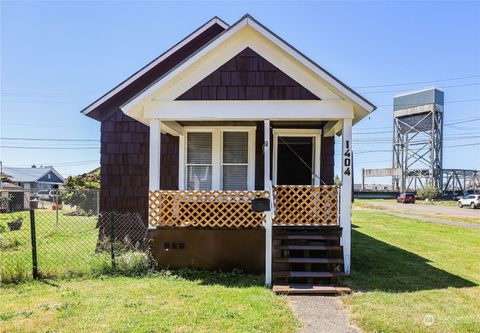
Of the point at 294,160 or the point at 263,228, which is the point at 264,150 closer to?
the point at 263,228

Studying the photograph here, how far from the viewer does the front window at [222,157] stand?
851 centimetres

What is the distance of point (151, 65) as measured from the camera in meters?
9.83

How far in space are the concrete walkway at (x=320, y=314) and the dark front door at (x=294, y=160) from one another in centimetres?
445

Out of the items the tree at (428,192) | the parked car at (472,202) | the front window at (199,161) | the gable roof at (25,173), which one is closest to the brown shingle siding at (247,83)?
the front window at (199,161)

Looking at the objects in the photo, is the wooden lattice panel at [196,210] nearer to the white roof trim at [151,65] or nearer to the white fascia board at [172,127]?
the white fascia board at [172,127]

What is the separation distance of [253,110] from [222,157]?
1.92 meters

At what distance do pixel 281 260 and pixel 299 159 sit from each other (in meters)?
3.73

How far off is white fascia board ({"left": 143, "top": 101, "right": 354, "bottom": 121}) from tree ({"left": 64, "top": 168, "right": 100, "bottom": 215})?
11652 mm

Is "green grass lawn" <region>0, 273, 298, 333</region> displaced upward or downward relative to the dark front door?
downward

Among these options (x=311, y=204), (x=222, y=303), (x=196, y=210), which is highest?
(x=311, y=204)

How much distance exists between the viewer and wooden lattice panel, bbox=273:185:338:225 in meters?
6.90

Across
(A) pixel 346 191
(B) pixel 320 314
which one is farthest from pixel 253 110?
(B) pixel 320 314

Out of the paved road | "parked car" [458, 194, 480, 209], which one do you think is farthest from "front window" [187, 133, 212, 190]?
"parked car" [458, 194, 480, 209]

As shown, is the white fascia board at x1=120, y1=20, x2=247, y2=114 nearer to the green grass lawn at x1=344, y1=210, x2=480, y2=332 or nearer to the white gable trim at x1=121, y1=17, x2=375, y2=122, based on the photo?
the white gable trim at x1=121, y1=17, x2=375, y2=122
